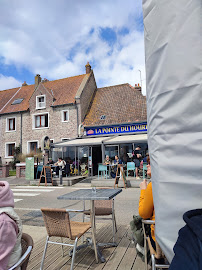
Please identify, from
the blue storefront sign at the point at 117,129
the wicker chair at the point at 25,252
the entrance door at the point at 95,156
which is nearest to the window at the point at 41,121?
the blue storefront sign at the point at 117,129

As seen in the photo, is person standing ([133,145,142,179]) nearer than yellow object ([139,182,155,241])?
No

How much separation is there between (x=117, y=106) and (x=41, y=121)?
8357mm

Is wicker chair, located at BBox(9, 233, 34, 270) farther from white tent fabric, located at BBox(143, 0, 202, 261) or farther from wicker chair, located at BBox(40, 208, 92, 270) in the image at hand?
white tent fabric, located at BBox(143, 0, 202, 261)

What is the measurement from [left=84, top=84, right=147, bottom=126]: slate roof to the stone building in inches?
41.1

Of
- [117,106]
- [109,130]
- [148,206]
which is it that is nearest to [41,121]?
[109,130]

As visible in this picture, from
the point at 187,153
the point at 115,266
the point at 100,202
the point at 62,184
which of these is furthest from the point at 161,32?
the point at 62,184

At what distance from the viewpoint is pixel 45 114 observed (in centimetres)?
2238

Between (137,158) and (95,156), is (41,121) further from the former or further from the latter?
(137,158)

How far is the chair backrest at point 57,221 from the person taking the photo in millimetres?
2742

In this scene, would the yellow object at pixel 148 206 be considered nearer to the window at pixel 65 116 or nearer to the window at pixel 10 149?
the window at pixel 65 116

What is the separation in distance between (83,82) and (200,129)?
22.0 metres

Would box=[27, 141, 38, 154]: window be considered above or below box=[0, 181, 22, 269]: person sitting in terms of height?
above

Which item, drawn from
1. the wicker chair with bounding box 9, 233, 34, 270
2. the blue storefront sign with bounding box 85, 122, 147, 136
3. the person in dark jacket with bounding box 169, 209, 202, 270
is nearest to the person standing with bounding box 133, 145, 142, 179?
the blue storefront sign with bounding box 85, 122, 147, 136

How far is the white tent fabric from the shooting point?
130 centimetres
